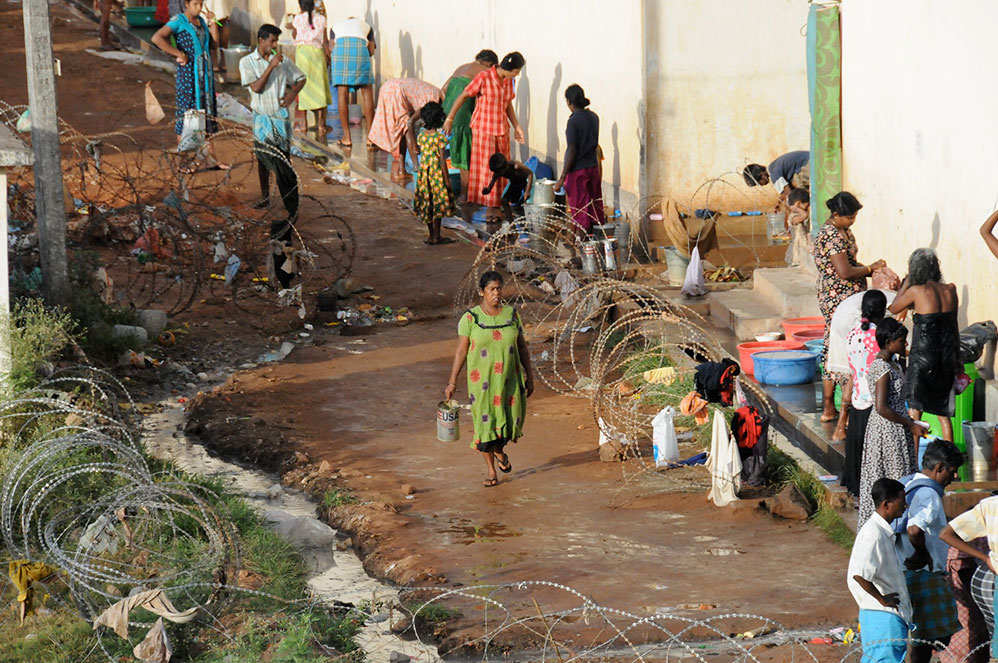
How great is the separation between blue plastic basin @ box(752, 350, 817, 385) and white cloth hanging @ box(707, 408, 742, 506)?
1.60m

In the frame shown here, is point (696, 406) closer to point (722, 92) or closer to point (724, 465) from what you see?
point (724, 465)

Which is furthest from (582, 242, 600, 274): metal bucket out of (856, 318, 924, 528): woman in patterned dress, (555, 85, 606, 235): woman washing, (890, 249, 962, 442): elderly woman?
(856, 318, 924, 528): woman in patterned dress

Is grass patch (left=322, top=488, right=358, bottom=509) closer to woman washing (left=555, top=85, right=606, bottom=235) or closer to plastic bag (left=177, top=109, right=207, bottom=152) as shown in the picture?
woman washing (left=555, top=85, right=606, bottom=235)

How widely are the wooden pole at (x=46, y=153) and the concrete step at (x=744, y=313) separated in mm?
4938

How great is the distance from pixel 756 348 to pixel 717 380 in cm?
158

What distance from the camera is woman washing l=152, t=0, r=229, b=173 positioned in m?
15.6

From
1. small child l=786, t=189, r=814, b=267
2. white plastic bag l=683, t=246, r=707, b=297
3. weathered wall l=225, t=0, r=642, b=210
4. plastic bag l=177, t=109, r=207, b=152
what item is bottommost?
white plastic bag l=683, t=246, r=707, b=297

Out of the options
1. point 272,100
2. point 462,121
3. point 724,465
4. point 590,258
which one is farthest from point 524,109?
point 724,465

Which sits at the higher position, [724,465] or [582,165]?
[582,165]

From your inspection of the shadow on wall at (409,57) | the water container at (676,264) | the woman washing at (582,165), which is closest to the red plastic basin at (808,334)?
the water container at (676,264)

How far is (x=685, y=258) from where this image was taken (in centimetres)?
1241

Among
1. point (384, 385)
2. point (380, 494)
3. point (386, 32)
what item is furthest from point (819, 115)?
point (386, 32)

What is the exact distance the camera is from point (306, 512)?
28.2ft

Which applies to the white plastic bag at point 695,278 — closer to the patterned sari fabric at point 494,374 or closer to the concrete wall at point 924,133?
the concrete wall at point 924,133
